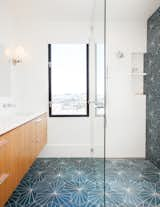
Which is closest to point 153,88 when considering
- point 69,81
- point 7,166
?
point 69,81

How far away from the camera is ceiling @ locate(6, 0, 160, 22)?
2.27 m

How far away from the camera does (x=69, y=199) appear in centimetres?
171

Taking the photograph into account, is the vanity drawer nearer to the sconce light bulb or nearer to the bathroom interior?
the bathroom interior

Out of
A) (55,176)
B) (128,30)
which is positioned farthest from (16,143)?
(128,30)

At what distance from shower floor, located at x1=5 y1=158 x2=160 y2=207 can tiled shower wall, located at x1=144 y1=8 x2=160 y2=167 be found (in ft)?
0.93

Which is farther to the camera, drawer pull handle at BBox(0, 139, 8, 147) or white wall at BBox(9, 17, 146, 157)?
white wall at BBox(9, 17, 146, 157)

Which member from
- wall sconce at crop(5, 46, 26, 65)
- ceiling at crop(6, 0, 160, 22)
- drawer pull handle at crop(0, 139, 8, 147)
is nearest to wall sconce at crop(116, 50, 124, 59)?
ceiling at crop(6, 0, 160, 22)

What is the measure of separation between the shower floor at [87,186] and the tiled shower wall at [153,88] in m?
0.28

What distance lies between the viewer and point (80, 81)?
289cm

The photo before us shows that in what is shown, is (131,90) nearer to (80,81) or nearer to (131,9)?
(80,81)

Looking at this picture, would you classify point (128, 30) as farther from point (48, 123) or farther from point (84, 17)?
point (48, 123)

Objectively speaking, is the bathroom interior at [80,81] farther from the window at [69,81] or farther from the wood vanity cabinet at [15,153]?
the wood vanity cabinet at [15,153]

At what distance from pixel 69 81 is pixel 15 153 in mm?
1683

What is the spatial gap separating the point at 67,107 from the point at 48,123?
1.42 feet
